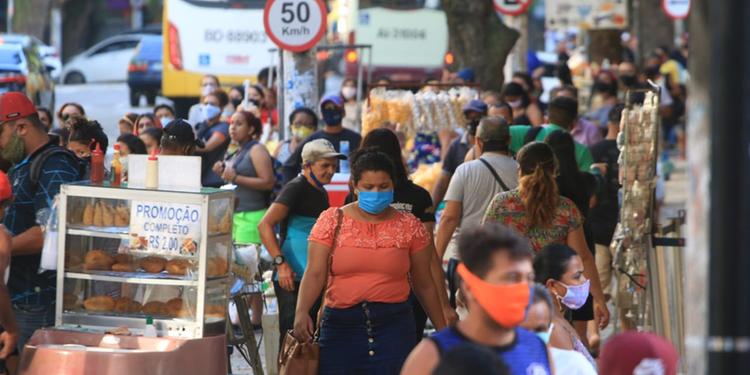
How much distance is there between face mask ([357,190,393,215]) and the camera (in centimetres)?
754

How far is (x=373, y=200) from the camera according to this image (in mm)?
7539

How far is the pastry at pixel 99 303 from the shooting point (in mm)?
8102

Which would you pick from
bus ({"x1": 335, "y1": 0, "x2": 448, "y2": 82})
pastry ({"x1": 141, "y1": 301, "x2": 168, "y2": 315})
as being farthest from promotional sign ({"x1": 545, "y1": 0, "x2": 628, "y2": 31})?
pastry ({"x1": 141, "y1": 301, "x2": 168, "y2": 315})

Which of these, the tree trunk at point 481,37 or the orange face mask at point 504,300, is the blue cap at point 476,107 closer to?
the tree trunk at point 481,37

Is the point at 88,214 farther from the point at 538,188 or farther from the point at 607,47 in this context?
the point at 607,47

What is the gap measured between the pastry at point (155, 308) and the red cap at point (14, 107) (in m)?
1.13

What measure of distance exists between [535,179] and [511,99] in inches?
300

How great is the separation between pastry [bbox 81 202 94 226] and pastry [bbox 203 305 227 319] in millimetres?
731

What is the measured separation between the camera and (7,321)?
7.25m

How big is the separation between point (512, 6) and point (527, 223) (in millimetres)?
12872

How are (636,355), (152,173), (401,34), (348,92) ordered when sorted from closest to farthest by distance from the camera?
(636,355) < (152,173) < (348,92) < (401,34)

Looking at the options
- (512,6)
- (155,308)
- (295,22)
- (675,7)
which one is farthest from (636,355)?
(675,7)

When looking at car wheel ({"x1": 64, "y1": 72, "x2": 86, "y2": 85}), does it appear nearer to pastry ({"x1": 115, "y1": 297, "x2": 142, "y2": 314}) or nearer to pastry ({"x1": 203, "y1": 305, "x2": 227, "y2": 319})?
pastry ({"x1": 115, "y1": 297, "x2": 142, "y2": 314})

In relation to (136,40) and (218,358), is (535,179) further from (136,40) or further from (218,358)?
(136,40)
